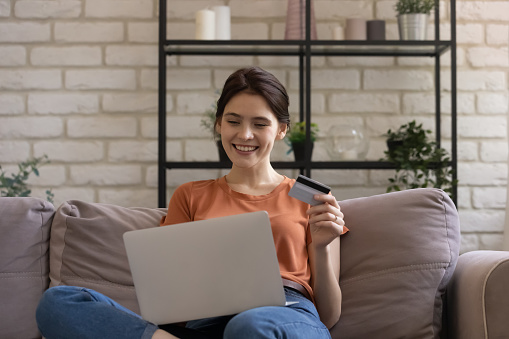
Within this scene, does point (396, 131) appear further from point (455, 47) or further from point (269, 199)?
point (269, 199)

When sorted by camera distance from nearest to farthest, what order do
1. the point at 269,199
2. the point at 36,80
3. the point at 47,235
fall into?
the point at 269,199 < the point at 47,235 < the point at 36,80

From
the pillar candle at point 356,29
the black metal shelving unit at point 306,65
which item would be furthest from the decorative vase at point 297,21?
the pillar candle at point 356,29

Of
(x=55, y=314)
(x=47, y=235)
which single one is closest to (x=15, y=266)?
(x=47, y=235)

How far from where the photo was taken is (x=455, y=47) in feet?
8.87

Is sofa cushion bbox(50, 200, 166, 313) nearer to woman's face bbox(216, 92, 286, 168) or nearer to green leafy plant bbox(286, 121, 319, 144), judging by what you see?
woman's face bbox(216, 92, 286, 168)

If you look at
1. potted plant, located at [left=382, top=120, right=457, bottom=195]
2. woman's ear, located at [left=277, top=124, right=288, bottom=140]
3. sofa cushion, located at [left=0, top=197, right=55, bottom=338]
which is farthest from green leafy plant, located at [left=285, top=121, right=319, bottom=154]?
sofa cushion, located at [left=0, top=197, right=55, bottom=338]

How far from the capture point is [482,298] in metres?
1.50

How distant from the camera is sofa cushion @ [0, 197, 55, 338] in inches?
68.8

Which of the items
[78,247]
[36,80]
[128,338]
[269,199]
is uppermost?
[36,80]

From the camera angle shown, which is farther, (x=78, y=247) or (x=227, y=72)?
(x=227, y=72)

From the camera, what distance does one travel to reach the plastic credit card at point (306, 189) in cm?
138

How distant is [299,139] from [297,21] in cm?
52

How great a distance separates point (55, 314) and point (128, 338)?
0.60ft

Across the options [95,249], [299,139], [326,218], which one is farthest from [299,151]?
[326,218]
